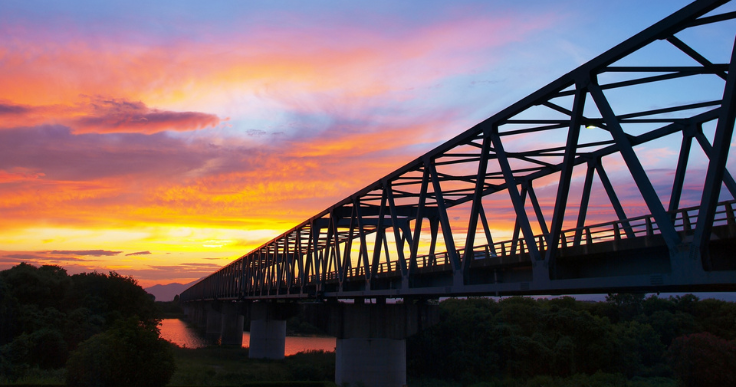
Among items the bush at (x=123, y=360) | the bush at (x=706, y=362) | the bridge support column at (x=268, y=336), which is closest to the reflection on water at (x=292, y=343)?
the bridge support column at (x=268, y=336)

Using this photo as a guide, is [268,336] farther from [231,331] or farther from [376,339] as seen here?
[376,339]

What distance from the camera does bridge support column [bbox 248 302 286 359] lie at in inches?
3059

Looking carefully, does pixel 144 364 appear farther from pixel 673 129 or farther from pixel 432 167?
pixel 673 129

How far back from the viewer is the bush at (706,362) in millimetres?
56062

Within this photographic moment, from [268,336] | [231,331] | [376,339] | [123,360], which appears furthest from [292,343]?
[123,360]

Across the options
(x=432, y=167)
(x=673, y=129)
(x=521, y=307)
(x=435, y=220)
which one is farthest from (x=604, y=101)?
(x=521, y=307)

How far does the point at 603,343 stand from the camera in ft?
236

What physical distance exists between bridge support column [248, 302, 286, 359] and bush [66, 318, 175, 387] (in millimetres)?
42468

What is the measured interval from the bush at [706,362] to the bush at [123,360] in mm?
53875

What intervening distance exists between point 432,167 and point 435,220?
16856mm

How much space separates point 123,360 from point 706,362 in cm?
5744

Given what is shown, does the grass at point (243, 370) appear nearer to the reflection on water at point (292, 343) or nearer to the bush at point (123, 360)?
the bush at point (123, 360)

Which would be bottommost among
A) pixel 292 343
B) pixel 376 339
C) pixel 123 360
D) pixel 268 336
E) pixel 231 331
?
pixel 292 343

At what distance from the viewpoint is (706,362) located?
57.2 m
